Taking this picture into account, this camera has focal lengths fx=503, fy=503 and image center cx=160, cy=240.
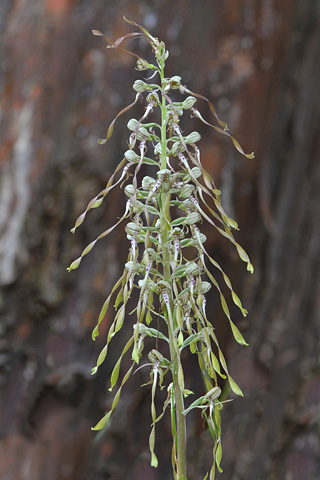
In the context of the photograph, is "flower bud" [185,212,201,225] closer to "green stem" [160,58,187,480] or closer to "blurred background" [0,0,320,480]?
"green stem" [160,58,187,480]

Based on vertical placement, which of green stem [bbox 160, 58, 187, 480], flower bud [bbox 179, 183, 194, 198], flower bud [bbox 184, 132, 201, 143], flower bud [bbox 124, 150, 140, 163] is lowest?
green stem [bbox 160, 58, 187, 480]

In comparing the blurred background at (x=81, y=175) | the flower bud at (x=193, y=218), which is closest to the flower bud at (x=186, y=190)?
the flower bud at (x=193, y=218)

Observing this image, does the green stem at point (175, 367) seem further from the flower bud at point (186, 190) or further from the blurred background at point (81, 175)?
the blurred background at point (81, 175)

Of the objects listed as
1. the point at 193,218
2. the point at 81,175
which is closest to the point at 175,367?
the point at 193,218

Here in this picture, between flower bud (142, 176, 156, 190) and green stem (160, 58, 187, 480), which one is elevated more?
flower bud (142, 176, 156, 190)

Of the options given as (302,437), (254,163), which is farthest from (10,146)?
(302,437)

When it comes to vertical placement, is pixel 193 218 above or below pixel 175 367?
above

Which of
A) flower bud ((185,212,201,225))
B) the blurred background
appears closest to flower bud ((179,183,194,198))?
flower bud ((185,212,201,225))

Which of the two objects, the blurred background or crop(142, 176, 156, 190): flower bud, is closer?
crop(142, 176, 156, 190): flower bud

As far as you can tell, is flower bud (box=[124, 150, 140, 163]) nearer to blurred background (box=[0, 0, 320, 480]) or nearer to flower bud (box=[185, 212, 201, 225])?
flower bud (box=[185, 212, 201, 225])

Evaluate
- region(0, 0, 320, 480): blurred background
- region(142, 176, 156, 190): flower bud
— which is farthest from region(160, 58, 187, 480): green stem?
region(0, 0, 320, 480): blurred background

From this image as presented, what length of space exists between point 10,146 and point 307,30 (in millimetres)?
736

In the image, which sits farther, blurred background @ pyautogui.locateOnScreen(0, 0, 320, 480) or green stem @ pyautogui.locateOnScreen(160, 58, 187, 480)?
blurred background @ pyautogui.locateOnScreen(0, 0, 320, 480)

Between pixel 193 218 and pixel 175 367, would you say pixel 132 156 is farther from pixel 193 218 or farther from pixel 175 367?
pixel 175 367
